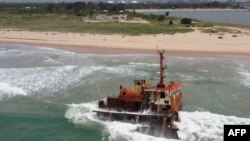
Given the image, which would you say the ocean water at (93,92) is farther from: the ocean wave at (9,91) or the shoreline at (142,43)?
the shoreline at (142,43)

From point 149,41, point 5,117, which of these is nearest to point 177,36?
point 149,41

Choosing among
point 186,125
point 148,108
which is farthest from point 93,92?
point 186,125

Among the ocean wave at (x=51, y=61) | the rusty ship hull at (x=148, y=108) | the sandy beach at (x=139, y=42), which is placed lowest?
the sandy beach at (x=139, y=42)

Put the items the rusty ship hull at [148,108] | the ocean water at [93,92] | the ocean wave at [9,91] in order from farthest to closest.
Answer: the ocean wave at [9,91] < the ocean water at [93,92] < the rusty ship hull at [148,108]

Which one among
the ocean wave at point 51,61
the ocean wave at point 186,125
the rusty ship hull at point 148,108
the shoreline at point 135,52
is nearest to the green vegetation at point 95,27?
the shoreline at point 135,52

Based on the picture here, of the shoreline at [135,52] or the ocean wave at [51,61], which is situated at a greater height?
the ocean wave at [51,61]

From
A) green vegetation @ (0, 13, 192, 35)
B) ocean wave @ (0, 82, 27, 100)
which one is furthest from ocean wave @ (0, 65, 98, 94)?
green vegetation @ (0, 13, 192, 35)

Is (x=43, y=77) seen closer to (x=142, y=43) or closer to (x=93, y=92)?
(x=93, y=92)

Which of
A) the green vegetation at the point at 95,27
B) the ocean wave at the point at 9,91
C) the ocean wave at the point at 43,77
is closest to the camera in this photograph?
the ocean wave at the point at 9,91
